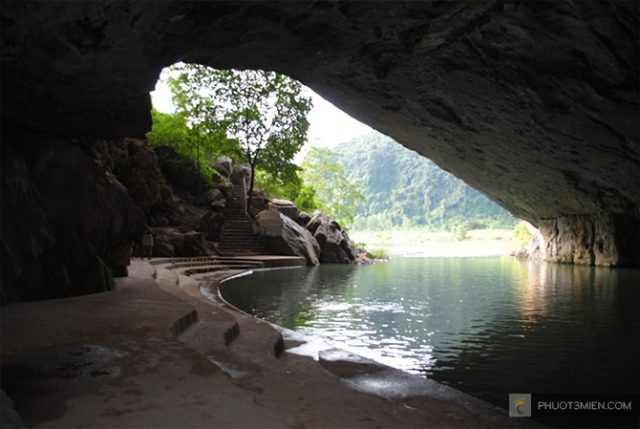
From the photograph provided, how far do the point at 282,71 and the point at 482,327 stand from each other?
6.62m

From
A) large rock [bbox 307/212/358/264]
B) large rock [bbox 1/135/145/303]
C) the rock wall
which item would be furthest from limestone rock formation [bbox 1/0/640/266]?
large rock [bbox 307/212/358/264]

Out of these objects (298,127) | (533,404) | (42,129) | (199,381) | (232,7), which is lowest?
(533,404)

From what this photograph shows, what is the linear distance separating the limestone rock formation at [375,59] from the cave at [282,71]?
1.0 inches

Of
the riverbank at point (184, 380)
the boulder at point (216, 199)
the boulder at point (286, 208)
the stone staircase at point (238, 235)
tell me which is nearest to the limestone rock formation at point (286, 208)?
the boulder at point (286, 208)

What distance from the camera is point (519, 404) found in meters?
4.86

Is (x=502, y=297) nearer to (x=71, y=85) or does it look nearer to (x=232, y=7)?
(x=232, y=7)

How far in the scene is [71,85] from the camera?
5836 mm

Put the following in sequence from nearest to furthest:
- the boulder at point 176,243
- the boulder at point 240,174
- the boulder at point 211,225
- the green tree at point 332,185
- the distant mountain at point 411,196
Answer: the boulder at point 176,243 < the boulder at point 211,225 < the boulder at point 240,174 < the green tree at point 332,185 < the distant mountain at point 411,196

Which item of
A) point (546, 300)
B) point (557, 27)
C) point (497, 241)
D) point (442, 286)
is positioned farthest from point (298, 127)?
point (497, 241)

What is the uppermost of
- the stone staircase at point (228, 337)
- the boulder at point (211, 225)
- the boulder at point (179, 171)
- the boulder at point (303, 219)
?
the boulder at point (179, 171)

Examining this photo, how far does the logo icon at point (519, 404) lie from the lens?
465 cm

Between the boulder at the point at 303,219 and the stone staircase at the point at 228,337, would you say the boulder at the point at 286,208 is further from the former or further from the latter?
the stone staircase at the point at 228,337

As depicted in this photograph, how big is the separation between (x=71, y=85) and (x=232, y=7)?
A: 243 cm

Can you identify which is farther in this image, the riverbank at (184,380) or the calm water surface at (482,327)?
the calm water surface at (482,327)
